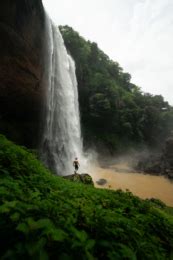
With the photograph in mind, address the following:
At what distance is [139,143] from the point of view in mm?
36062

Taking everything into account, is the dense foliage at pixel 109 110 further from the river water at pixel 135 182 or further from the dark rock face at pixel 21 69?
the dark rock face at pixel 21 69


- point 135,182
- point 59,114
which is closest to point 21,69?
point 59,114

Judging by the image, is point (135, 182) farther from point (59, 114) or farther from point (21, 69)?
point (21, 69)

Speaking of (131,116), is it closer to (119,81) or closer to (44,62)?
(119,81)

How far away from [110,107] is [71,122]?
37.5 ft

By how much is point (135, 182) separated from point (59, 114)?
31.1ft

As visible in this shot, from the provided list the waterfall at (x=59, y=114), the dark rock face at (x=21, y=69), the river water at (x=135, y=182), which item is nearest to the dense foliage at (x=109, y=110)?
the waterfall at (x=59, y=114)

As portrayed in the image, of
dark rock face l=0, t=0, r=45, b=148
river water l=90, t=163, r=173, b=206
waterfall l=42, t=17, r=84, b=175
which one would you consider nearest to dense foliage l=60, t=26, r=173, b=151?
waterfall l=42, t=17, r=84, b=175

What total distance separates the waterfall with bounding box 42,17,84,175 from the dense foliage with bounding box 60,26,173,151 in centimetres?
739

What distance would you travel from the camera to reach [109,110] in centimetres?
3334

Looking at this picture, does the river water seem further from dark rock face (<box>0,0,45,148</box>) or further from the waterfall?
dark rock face (<box>0,0,45,148</box>)

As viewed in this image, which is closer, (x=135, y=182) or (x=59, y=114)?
(x=135, y=182)

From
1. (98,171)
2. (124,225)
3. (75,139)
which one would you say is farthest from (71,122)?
(124,225)

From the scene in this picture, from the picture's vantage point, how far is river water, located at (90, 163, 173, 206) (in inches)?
715
